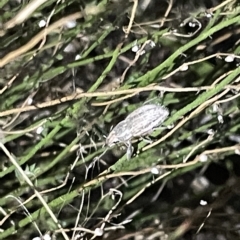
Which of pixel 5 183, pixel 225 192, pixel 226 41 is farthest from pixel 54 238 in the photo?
pixel 226 41

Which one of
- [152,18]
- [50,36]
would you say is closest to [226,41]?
[152,18]

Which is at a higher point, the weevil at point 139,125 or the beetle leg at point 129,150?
the weevil at point 139,125

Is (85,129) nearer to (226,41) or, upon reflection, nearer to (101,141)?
(101,141)

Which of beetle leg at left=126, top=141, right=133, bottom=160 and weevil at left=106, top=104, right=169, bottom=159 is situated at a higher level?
weevil at left=106, top=104, right=169, bottom=159

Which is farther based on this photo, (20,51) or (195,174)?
(195,174)

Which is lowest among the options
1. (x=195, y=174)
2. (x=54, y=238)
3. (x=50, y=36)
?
(x=195, y=174)

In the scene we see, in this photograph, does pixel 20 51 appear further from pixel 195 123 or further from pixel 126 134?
pixel 195 123

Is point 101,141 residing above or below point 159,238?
above
